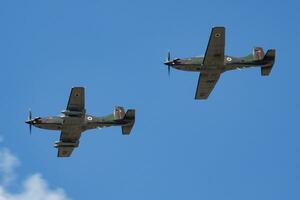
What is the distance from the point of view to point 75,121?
11719 cm

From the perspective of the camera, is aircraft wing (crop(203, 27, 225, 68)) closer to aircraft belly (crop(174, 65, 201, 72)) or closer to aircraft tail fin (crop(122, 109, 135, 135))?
aircraft belly (crop(174, 65, 201, 72))

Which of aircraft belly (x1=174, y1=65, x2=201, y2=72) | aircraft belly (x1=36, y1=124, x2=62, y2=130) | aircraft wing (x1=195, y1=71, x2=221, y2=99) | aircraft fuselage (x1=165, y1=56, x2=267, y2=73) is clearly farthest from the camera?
aircraft wing (x1=195, y1=71, x2=221, y2=99)

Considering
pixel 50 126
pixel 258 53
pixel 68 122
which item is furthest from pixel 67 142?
pixel 258 53

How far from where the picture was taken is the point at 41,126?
11794cm

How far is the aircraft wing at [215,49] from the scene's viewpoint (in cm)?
11569

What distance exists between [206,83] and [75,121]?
17.7 metres

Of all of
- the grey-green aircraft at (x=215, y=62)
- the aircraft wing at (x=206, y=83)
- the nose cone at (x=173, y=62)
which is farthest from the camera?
the aircraft wing at (x=206, y=83)

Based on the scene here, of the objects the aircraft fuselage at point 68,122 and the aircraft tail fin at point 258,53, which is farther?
the aircraft tail fin at point 258,53

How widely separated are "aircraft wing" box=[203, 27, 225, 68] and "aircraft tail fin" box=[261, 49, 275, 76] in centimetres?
655

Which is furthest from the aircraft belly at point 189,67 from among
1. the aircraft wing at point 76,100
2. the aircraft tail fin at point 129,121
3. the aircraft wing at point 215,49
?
the aircraft wing at point 76,100

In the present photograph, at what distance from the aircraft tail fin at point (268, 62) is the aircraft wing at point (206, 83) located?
5803 mm

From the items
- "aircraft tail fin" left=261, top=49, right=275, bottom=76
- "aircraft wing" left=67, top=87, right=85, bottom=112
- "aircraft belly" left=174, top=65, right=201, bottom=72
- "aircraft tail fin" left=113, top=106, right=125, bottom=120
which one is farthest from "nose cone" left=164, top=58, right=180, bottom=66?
"aircraft wing" left=67, top=87, right=85, bottom=112

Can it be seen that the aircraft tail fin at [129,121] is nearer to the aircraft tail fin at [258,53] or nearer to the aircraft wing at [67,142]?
the aircraft wing at [67,142]

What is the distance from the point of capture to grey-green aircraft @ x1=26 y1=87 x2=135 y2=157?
379 feet
